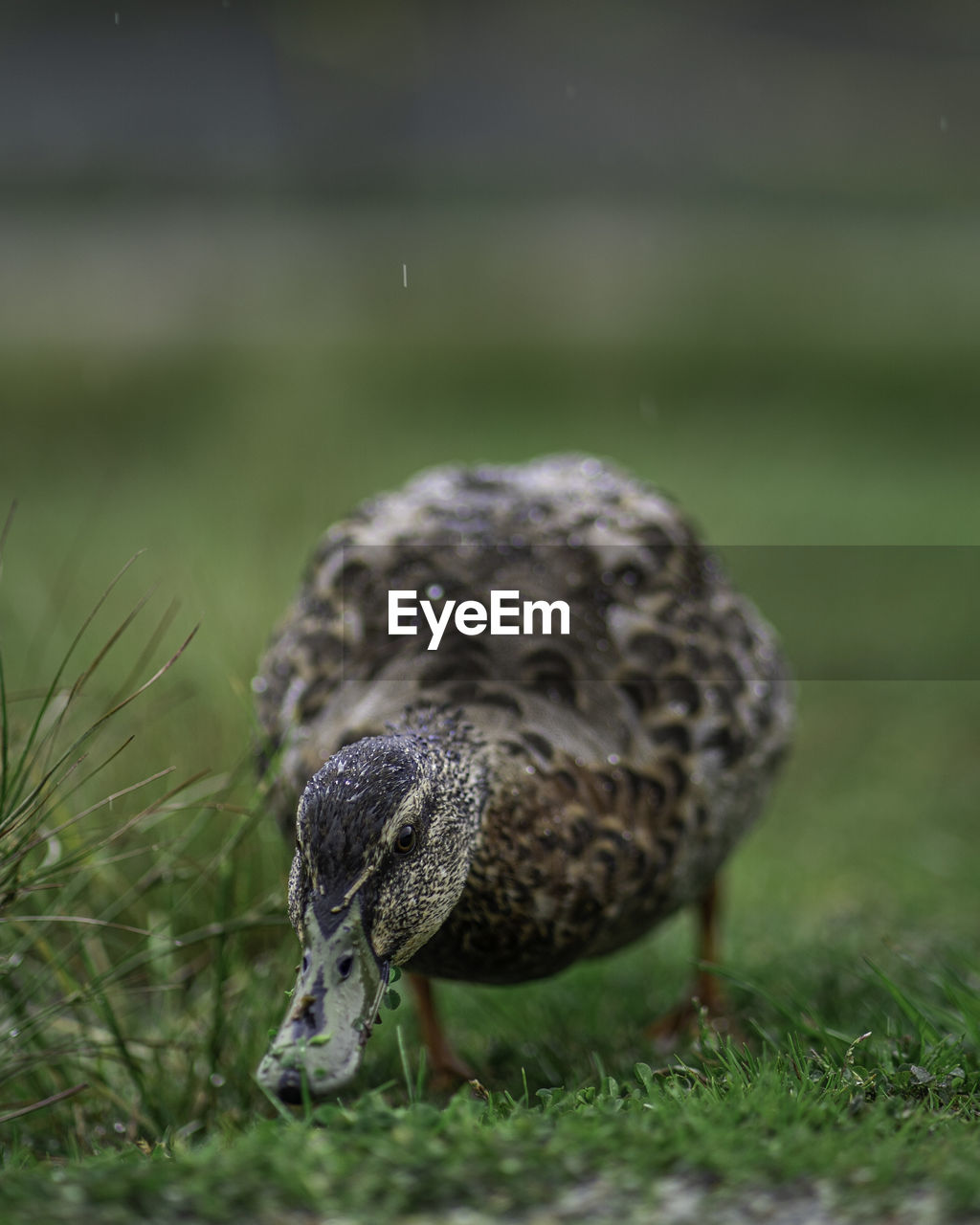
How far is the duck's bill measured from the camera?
6.50 feet

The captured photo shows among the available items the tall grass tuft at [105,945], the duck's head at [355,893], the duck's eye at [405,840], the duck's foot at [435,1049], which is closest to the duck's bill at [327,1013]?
the duck's head at [355,893]

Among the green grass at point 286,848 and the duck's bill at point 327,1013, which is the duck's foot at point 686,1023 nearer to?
the green grass at point 286,848

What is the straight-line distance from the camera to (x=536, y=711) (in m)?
2.72

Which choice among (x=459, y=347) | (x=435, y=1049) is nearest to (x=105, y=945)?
(x=435, y=1049)

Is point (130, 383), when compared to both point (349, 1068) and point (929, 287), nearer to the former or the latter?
point (929, 287)

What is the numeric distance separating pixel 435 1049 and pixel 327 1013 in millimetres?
1248

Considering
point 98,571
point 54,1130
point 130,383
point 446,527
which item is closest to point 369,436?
point 130,383

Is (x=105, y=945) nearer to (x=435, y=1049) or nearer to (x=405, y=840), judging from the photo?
(x=435, y=1049)

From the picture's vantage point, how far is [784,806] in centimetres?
577

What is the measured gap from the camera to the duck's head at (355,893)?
201 centimetres

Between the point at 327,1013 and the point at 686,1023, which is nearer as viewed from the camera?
the point at 327,1013

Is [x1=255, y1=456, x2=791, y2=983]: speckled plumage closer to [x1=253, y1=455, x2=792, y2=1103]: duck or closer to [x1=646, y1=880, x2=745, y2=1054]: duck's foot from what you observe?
[x1=253, y1=455, x2=792, y2=1103]: duck

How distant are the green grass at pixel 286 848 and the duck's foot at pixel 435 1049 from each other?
0.21ft

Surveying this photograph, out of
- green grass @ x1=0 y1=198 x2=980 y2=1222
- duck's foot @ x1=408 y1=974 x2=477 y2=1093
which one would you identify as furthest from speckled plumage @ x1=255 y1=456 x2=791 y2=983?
duck's foot @ x1=408 y1=974 x2=477 y2=1093
